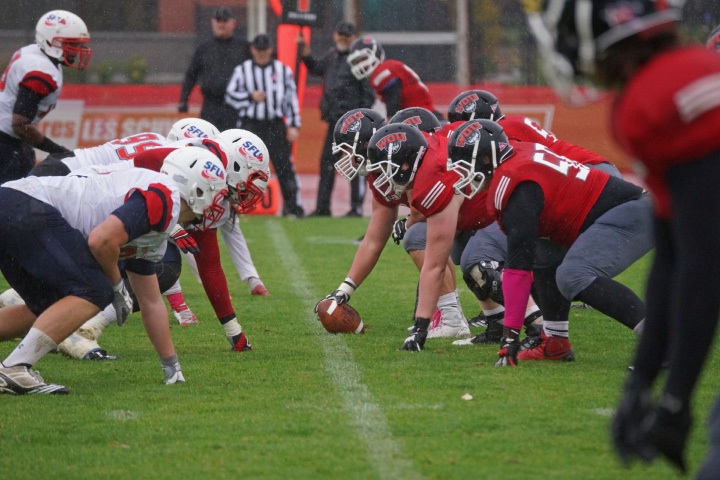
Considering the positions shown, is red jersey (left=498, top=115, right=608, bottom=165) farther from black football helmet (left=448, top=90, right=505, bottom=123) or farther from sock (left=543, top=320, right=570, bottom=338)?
sock (left=543, top=320, right=570, bottom=338)

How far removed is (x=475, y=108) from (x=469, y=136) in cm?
146

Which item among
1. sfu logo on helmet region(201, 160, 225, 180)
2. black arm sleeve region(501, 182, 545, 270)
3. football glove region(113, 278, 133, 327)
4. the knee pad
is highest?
sfu logo on helmet region(201, 160, 225, 180)

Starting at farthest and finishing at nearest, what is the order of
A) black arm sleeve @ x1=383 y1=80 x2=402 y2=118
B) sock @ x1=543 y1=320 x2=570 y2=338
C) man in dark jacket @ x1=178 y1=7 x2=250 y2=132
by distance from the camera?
man in dark jacket @ x1=178 y1=7 x2=250 y2=132 < black arm sleeve @ x1=383 y1=80 x2=402 y2=118 < sock @ x1=543 y1=320 x2=570 y2=338

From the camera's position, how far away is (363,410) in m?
4.48

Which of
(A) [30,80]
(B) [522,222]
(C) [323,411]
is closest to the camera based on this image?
(C) [323,411]

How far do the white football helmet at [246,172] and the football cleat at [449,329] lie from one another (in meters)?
1.36

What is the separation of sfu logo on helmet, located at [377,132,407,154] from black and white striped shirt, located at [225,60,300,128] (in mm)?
7099

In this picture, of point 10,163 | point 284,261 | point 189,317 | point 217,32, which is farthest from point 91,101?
point 189,317

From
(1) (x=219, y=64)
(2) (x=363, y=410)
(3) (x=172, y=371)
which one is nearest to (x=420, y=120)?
(3) (x=172, y=371)

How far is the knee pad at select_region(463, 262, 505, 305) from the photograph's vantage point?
19.6 ft

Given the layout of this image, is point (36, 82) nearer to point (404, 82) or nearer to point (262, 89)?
point (404, 82)

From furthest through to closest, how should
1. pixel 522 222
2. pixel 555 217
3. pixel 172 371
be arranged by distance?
1. pixel 555 217
2. pixel 172 371
3. pixel 522 222

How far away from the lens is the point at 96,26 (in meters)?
19.5

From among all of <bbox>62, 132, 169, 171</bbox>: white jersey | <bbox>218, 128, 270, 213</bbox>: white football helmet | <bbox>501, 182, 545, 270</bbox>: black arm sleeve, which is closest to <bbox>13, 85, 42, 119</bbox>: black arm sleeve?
<bbox>62, 132, 169, 171</bbox>: white jersey
